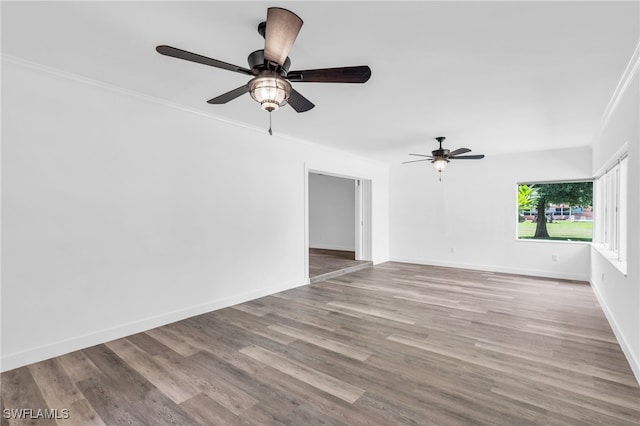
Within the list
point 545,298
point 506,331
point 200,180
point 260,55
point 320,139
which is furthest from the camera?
point 320,139

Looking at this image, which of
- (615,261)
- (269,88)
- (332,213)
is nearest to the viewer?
(269,88)

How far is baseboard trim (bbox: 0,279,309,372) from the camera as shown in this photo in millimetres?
2576

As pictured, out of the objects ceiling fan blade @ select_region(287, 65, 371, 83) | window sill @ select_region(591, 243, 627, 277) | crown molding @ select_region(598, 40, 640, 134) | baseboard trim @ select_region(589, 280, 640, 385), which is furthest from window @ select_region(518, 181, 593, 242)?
ceiling fan blade @ select_region(287, 65, 371, 83)

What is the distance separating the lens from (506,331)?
3361mm

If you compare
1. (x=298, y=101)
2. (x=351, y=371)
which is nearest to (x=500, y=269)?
(x=351, y=371)

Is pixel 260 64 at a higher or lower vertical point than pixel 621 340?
higher

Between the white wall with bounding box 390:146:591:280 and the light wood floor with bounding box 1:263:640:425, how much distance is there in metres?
2.33

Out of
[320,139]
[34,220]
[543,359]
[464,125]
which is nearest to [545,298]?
[543,359]

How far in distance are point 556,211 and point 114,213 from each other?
23.9 feet

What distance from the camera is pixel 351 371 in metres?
2.54

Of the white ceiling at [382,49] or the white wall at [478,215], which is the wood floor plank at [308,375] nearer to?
the white ceiling at [382,49]

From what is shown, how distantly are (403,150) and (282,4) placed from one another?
4.57 metres

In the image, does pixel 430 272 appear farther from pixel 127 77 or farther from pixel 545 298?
pixel 127 77

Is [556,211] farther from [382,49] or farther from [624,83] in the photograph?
[382,49]
